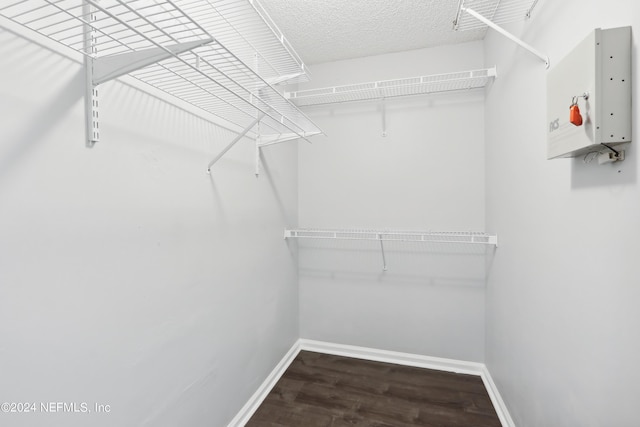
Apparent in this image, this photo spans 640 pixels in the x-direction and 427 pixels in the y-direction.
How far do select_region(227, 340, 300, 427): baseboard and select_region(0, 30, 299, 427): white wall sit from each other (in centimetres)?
10

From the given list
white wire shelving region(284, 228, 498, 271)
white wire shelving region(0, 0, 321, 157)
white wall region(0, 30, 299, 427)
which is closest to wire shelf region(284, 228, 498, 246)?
white wire shelving region(284, 228, 498, 271)

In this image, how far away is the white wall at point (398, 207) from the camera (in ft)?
7.75

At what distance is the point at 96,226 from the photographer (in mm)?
974

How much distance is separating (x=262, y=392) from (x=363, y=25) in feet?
8.48

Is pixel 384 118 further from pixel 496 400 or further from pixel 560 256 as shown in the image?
pixel 496 400

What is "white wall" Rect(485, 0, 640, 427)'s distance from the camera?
2.73 ft

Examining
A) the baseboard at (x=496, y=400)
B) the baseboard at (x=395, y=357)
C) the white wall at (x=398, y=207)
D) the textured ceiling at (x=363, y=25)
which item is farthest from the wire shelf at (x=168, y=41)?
the baseboard at (x=496, y=400)

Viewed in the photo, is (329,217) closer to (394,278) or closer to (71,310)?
(394,278)

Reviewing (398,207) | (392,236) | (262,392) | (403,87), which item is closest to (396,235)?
(392,236)

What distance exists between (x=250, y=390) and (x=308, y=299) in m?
0.96

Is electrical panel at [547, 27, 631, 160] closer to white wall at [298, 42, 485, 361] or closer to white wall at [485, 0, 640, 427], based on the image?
white wall at [485, 0, 640, 427]

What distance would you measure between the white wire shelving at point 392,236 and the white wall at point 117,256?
2.63ft

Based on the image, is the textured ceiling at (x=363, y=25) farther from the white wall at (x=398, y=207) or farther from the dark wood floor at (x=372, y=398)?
the dark wood floor at (x=372, y=398)

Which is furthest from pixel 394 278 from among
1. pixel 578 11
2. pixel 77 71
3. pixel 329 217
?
pixel 77 71
